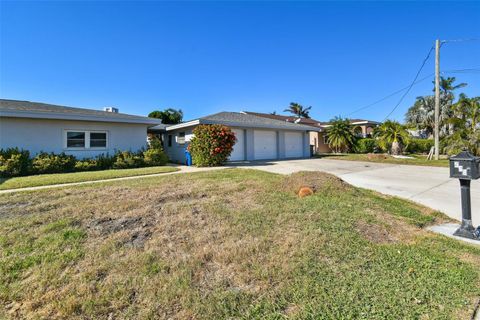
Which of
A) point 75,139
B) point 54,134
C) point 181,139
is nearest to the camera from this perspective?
point 54,134

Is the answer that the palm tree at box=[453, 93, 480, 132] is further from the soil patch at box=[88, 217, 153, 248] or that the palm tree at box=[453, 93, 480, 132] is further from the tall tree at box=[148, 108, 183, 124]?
the tall tree at box=[148, 108, 183, 124]

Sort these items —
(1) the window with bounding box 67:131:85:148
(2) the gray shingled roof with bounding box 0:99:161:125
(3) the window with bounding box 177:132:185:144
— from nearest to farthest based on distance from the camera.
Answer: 1. (2) the gray shingled roof with bounding box 0:99:161:125
2. (1) the window with bounding box 67:131:85:148
3. (3) the window with bounding box 177:132:185:144

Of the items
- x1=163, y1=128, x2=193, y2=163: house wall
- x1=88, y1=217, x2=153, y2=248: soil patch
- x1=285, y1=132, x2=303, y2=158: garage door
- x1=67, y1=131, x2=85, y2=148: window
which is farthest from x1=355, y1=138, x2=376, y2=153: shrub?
x1=88, y1=217, x2=153, y2=248: soil patch

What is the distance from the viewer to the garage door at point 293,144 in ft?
65.1

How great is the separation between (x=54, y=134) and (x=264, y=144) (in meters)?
13.3

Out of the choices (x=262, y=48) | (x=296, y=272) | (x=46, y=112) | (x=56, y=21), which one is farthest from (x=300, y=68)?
(x=296, y=272)

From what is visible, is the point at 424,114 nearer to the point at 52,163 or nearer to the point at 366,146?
the point at 366,146

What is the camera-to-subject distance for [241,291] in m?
2.20

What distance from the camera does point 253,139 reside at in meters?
17.4

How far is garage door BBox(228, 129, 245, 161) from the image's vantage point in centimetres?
1644

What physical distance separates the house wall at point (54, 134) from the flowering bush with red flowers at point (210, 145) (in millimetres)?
4067

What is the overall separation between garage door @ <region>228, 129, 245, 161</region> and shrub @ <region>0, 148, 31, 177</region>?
10.9 m

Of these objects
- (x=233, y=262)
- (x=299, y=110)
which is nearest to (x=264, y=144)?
(x=233, y=262)

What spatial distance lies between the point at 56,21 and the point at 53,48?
2.43 metres
